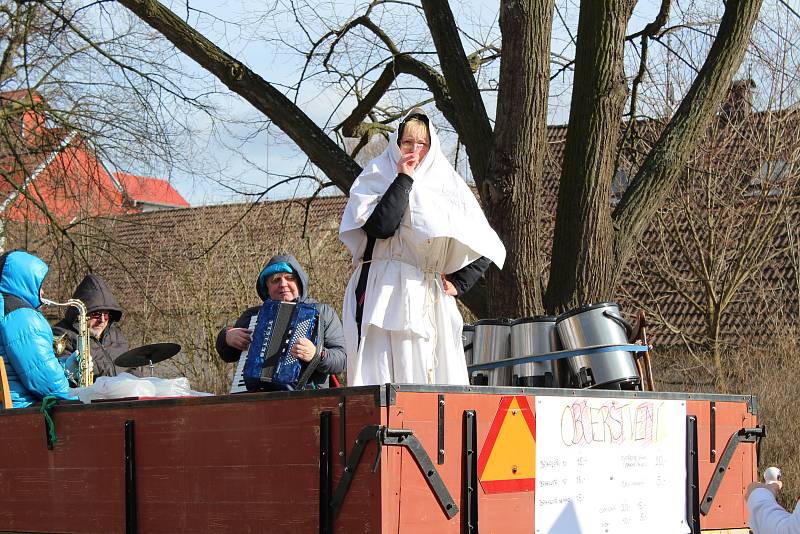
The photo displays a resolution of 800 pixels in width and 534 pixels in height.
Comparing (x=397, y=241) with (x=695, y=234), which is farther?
(x=695, y=234)

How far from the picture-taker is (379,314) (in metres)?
4.27

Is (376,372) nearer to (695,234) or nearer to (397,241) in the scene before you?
(397,241)

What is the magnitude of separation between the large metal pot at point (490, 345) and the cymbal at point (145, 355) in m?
1.61

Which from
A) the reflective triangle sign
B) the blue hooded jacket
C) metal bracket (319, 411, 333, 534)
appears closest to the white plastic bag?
the blue hooded jacket

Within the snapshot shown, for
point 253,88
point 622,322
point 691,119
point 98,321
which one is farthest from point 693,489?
point 253,88

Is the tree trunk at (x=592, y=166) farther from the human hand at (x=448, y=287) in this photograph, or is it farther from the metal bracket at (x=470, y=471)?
the metal bracket at (x=470, y=471)

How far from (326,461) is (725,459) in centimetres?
202

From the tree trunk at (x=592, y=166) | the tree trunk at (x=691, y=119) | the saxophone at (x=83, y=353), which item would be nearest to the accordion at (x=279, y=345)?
the saxophone at (x=83, y=353)

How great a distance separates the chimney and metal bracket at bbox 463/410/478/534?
382 inches

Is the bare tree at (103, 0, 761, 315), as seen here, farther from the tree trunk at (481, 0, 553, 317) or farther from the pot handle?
the pot handle

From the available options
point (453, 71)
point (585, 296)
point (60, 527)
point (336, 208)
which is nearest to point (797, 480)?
point (585, 296)

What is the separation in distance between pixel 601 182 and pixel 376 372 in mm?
3235

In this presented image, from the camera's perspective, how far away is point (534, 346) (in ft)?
17.1

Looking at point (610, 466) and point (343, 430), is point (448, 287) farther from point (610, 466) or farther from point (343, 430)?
point (343, 430)
